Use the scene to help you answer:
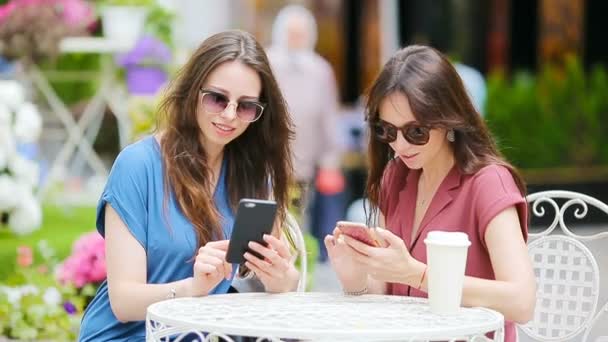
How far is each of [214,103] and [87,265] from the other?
2.02 metres

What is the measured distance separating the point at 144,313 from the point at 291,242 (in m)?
0.63

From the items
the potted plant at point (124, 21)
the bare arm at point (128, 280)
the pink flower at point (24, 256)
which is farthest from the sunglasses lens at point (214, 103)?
the potted plant at point (124, 21)

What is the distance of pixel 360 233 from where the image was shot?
307 centimetres

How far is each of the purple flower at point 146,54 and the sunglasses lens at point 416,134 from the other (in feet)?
15.3

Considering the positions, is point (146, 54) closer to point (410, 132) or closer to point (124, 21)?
point (124, 21)

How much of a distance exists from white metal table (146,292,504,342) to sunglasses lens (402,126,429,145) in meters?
0.41

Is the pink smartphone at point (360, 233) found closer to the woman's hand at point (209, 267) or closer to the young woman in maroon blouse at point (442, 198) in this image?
the young woman in maroon blouse at point (442, 198)

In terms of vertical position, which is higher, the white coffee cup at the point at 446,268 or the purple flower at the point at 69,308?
the white coffee cup at the point at 446,268

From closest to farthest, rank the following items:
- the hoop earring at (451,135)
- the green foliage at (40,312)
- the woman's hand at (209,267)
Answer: the woman's hand at (209,267), the hoop earring at (451,135), the green foliage at (40,312)

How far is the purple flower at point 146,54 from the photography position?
768 cm

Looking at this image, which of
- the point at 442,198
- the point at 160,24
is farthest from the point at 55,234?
the point at 442,198

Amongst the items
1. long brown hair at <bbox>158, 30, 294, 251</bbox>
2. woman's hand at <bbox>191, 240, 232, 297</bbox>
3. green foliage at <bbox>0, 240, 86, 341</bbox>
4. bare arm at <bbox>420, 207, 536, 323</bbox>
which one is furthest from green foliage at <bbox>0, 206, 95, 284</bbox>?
bare arm at <bbox>420, 207, 536, 323</bbox>

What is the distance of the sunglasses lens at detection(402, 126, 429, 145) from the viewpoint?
3.20 metres

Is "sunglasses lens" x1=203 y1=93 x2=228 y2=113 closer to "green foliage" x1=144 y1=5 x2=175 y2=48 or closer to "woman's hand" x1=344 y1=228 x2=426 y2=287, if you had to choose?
"woman's hand" x1=344 y1=228 x2=426 y2=287
